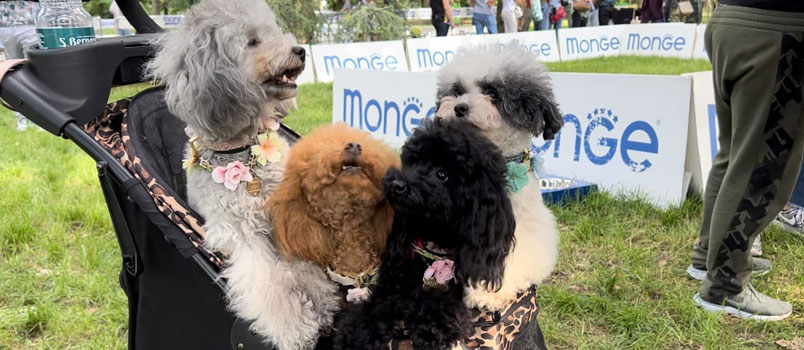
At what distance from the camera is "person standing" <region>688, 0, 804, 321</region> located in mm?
2236

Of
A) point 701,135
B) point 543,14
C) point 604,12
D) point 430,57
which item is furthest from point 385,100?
point 604,12

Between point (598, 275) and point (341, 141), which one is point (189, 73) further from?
point (598, 275)

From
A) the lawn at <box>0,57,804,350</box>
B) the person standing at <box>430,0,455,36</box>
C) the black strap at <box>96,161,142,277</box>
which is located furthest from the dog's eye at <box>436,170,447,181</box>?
the person standing at <box>430,0,455,36</box>

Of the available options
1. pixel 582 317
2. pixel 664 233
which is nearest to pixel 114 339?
pixel 582 317

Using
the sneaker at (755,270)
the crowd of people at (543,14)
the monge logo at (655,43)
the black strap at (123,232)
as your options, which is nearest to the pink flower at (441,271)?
the black strap at (123,232)

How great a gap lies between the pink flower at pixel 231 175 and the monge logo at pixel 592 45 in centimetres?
1239

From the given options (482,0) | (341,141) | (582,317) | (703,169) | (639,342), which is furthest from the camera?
(482,0)

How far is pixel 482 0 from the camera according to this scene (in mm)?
12266

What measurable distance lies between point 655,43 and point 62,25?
44.6ft

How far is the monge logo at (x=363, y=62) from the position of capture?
9922mm

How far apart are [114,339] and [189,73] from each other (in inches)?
64.4

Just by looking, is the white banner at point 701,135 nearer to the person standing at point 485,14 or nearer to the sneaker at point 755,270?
the sneaker at point 755,270

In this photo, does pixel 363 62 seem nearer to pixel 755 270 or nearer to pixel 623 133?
pixel 623 133

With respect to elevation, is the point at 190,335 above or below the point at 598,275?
above
